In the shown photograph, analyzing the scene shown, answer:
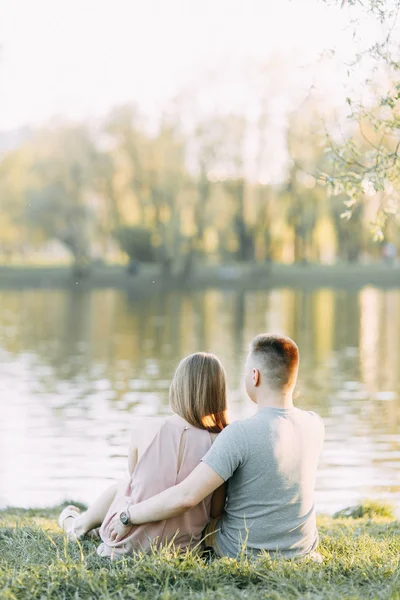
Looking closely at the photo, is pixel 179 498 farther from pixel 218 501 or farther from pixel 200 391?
pixel 200 391

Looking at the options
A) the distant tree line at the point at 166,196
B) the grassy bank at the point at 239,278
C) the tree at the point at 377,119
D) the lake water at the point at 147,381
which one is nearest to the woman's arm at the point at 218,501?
the tree at the point at 377,119

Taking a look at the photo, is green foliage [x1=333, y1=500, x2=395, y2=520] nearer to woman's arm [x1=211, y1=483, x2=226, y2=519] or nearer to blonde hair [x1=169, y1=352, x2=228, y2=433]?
woman's arm [x1=211, y1=483, x2=226, y2=519]

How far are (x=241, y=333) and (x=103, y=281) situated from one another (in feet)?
→ 93.5

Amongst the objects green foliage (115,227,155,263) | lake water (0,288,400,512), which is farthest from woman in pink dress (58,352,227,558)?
green foliage (115,227,155,263)

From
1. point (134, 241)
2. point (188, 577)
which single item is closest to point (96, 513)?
point (188, 577)

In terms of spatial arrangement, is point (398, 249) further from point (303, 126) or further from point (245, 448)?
point (245, 448)

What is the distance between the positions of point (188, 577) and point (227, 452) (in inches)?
19.7

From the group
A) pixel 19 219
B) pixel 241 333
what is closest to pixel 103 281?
pixel 19 219

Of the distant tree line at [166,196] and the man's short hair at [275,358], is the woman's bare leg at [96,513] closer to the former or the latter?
the man's short hair at [275,358]

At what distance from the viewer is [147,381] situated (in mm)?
15922

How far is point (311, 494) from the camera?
13.1 ft

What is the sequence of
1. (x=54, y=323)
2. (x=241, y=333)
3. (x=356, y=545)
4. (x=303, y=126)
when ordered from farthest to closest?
(x=303, y=126)
(x=54, y=323)
(x=241, y=333)
(x=356, y=545)

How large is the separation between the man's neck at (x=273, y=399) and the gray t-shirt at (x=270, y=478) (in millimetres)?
21

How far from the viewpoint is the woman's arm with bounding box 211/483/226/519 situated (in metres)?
3.99
